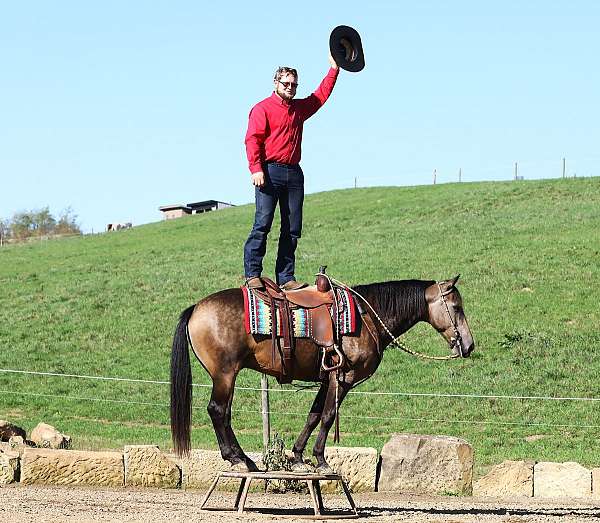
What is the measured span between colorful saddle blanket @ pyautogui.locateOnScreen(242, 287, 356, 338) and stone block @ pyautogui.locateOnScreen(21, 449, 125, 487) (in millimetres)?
4241

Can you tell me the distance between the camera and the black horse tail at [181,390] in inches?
414

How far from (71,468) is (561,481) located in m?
6.00

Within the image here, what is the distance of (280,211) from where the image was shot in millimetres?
10953

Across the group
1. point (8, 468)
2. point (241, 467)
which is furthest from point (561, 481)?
point (8, 468)

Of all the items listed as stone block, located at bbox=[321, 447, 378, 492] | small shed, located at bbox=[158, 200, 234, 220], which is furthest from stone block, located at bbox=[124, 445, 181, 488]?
small shed, located at bbox=[158, 200, 234, 220]

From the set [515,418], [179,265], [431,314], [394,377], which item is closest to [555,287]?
[394,377]

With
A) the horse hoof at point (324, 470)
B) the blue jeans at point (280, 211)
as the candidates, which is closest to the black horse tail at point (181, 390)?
the blue jeans at point (280, 211)

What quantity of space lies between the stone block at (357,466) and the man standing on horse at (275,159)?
3.38 meters

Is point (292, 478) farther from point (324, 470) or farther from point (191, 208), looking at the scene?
point (191, 208)

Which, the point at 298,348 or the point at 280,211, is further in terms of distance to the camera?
the point at 280,211

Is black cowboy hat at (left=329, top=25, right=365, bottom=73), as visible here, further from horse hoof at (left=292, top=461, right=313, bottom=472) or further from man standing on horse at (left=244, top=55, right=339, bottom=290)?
horse hoof at (left=292, top=461, right=313, bottom=472)

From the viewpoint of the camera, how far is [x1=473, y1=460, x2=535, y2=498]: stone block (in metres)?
13.8

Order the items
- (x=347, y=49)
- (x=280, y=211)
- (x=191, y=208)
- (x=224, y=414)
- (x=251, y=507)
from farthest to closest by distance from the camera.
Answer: (x=191, y=208) < (x=347, y=49) < (x=251, y=507) < (x=280, y=211) < (x=224, y=414)

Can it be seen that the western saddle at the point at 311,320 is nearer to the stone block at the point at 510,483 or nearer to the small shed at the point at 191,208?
the stone block at the point at 510,483
